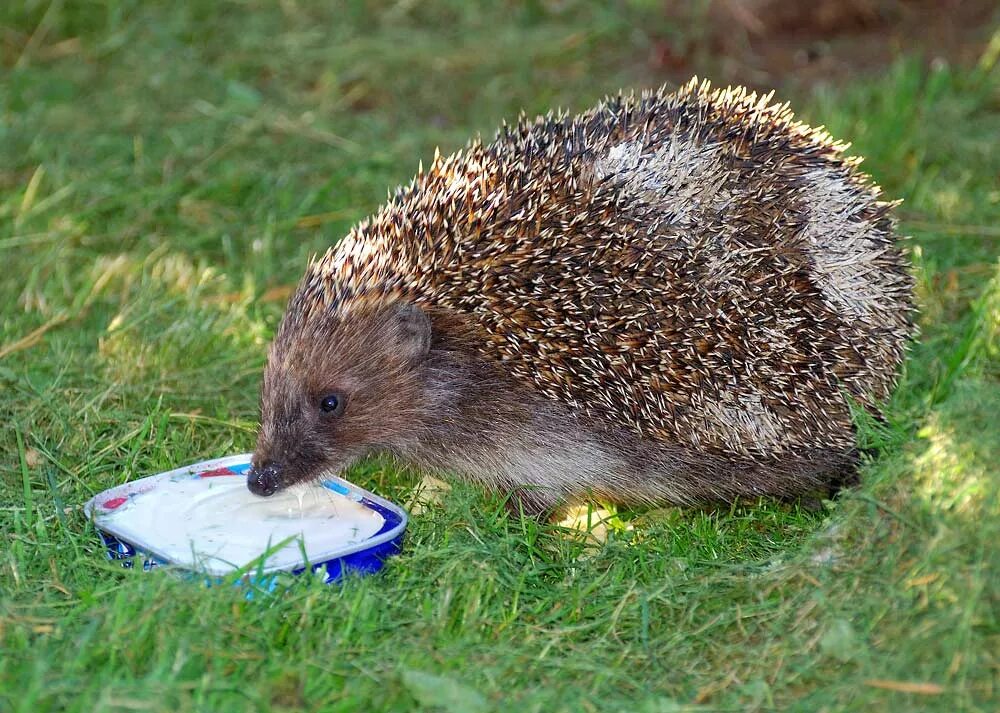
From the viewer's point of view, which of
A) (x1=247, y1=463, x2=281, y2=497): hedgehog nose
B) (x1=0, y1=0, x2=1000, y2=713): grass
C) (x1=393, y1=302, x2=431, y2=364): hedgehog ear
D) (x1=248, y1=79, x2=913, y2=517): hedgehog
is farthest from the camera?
(x1=393, y1=302, x2=431, y2=364): hedgehog ear

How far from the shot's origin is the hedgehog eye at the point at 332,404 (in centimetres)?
515

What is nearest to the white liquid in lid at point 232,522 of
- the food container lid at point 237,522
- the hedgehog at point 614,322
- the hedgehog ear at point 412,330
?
the food container lid at point 237,522

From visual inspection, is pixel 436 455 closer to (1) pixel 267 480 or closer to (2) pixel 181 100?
(1) pixel 267 480

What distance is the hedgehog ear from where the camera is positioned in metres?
5.05

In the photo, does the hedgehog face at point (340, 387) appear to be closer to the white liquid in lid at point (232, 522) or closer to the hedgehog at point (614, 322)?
the hedgehog at point (614, 322)

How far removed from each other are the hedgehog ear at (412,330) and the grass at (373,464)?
2.07 feet

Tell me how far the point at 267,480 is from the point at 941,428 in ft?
7.81

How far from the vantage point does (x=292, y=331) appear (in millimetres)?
5160

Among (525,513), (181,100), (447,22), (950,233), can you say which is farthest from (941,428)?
(447,22)

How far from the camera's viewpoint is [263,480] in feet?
15.9

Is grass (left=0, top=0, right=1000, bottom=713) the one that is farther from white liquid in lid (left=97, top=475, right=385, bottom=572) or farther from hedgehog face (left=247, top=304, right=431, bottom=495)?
hedgehog face (left=247, top=304, right=431, bottom=495)

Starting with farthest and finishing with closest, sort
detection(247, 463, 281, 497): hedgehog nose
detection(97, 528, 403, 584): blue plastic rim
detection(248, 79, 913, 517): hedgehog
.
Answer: detection(248, 79, 913, 517): hedgehog < detection(247, 463, 281, 497): hedgehog nose < detection(97, 528, 403, 584): blue plastic rim

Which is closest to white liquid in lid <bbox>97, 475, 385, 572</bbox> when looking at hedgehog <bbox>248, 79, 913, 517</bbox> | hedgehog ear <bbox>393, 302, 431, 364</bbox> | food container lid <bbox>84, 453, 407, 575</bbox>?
food container lid <bbox>84, 453, 407, 575</bbox>

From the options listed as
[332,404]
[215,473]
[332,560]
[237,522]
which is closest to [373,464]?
[332,404]
